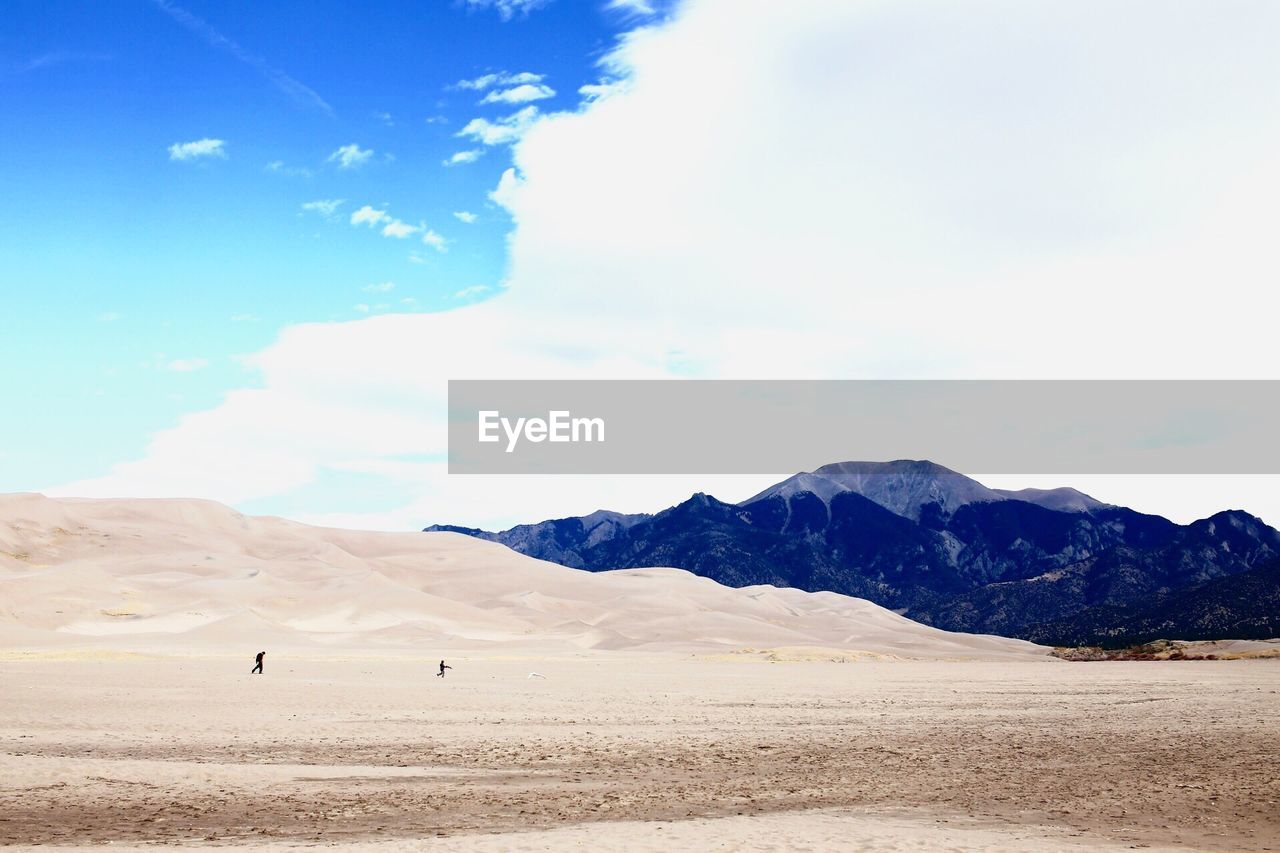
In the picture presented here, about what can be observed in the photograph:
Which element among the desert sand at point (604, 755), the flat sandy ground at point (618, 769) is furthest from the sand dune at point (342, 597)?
the flat sandy ground at point (618, 769)

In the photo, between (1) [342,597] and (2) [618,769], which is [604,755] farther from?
(1) [342,597]

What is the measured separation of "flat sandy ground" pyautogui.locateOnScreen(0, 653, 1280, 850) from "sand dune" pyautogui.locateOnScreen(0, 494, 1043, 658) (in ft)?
145

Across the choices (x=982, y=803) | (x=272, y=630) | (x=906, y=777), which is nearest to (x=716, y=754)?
(x=906, y=777)

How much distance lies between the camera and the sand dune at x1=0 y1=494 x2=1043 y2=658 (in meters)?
85.4

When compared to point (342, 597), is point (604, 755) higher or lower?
lower

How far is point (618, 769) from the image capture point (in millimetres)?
19719

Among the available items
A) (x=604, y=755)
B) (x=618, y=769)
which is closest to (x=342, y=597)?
(x=604, y=755)

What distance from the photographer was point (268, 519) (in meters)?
168

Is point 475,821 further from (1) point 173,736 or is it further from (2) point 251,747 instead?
(1) point 173,736

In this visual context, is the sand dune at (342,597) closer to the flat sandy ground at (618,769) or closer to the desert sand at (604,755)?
the desert sand at (604,755)

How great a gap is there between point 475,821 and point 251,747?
364 inches

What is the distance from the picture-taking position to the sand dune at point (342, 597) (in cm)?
8544

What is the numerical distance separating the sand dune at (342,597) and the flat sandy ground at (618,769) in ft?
145

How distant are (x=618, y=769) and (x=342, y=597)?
3938 inches
